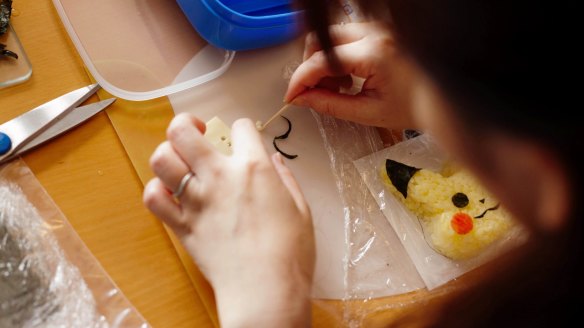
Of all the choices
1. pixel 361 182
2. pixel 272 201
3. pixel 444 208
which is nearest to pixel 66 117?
pixel 272 201

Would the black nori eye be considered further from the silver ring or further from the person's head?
the silver ring

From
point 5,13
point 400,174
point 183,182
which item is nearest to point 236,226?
point 183,182

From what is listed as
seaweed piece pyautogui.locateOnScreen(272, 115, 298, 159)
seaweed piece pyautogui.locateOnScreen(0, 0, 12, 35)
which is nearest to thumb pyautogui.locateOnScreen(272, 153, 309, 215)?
seaweed piece pyautogui.locateOnScreen(272, 115, 298, 159)

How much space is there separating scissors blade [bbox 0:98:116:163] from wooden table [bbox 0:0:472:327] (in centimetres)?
1

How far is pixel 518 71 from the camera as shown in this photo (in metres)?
0.36

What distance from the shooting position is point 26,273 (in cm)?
58

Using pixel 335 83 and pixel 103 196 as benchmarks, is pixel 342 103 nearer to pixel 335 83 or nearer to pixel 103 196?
pixel 335 83

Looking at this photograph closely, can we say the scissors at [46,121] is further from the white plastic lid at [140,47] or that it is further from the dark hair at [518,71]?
the dark hair at [518,71]

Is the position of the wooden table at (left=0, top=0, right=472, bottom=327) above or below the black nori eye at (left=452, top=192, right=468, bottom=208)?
above

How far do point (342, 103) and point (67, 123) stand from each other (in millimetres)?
395

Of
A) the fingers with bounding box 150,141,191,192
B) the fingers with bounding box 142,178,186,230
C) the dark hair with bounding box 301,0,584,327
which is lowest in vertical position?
the fingers with bounding box 142,178,186,230

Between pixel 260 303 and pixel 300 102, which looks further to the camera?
pixel 300 102

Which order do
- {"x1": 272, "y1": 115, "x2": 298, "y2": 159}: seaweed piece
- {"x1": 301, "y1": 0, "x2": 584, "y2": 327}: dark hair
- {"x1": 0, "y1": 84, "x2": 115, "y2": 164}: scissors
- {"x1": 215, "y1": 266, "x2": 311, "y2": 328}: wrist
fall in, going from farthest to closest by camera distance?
{"x1": 272, "y1": 115, "x2": 298, "y2": 159}: seaweed piece, {"x1": 0, "y1": 84, "x2": 115, "y2": 164}: scissors, {"x1": 215, "y1": 266, "x2": 311, "y2": 328}: wrist, {"x1": 301, "y1": 0, "x2": 584, "y2": 327}: dark hair

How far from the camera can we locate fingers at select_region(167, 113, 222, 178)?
55 cm
